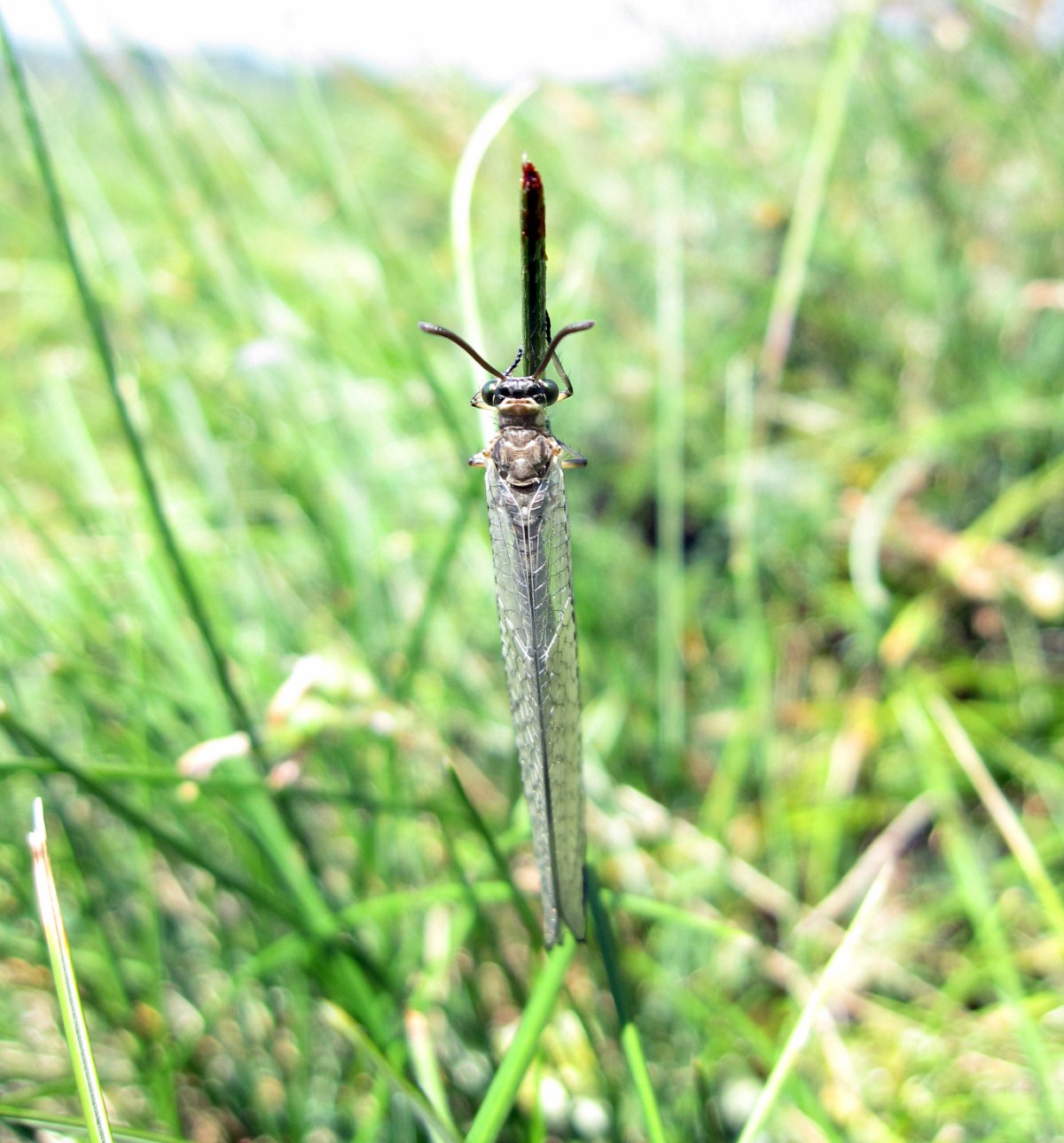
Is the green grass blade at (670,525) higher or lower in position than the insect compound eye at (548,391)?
higher

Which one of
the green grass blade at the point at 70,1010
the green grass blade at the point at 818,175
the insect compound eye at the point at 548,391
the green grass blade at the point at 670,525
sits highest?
the green grass blade at the point at 818,175

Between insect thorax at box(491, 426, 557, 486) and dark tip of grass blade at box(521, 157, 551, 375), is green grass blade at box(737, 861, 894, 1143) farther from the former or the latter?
dark tip of grass blade at box(521, 157, 551, 375)

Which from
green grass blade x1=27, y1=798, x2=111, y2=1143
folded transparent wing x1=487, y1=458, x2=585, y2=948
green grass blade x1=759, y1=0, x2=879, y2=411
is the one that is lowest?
green grass blade x1=27, y1=798, x2=111, y2=1143

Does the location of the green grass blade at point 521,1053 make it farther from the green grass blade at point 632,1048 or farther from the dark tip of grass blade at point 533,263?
the dark tip of grass blade at point 533,263

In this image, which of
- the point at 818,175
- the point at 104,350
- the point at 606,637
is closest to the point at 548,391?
the point at 104,350

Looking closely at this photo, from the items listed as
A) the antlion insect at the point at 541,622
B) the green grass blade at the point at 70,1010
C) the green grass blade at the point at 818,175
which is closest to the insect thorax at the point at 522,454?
the antlion insect at the point at 541,622

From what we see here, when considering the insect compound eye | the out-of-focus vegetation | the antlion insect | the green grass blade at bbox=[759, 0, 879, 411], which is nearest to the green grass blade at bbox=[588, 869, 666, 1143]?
the antlion insect

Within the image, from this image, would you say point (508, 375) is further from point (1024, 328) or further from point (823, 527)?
point (1024, 328)

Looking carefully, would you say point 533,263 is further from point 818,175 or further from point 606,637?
point 818,175
